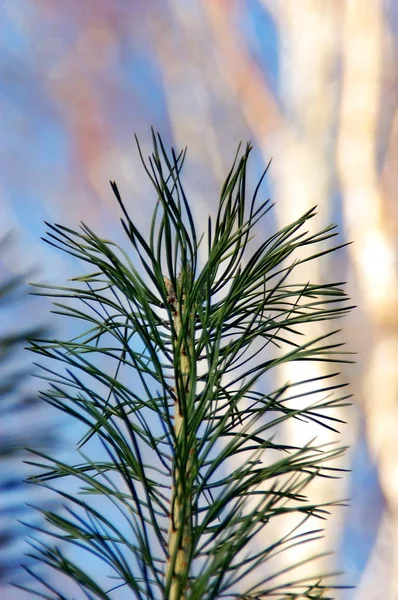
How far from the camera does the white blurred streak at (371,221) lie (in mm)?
634

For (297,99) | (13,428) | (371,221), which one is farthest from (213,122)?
(13,428)

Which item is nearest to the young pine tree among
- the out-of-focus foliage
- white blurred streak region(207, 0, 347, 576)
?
the out-of-focus foliage

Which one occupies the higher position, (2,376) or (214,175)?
(214,175)

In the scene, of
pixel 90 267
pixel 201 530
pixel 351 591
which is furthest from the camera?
pixel 90 267

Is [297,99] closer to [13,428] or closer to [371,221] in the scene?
[371,221]

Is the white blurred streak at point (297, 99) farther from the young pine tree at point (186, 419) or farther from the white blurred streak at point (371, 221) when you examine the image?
the young pine tree at point (186, 419)

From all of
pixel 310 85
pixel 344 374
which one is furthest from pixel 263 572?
pixel 310 85

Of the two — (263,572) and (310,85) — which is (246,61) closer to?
(310,85)

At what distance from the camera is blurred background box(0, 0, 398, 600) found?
670 mm

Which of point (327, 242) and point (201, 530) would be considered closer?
point (201, 530)

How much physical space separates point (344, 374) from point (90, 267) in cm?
29

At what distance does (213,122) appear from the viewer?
0.73 metres

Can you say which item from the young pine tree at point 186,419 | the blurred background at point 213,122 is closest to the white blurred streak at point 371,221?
the blurred background at point 213,122

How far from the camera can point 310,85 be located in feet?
2.43
